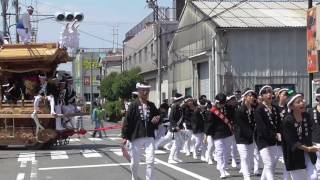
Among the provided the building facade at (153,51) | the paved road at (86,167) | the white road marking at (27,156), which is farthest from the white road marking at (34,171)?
the building facade at (153,51)

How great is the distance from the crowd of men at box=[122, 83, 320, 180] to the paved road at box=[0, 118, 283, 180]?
64 centimetres

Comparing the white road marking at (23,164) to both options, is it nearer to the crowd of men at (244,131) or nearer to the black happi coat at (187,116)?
the crowd of men at (244,131)

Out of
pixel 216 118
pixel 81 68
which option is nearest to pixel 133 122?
pixel 216 118

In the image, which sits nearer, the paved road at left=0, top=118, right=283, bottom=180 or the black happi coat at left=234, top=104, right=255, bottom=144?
the black happi coat at left=234, top=104, right=255, bottom=144

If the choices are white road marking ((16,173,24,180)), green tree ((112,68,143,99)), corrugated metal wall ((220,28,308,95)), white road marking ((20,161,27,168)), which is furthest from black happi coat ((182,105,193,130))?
green tree ((112,68,143,99))

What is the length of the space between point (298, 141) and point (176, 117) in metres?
9.08

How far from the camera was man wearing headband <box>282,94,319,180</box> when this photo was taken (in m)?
8.22

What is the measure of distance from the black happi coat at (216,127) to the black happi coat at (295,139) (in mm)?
5285

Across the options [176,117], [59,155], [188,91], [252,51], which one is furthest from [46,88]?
[188,91]

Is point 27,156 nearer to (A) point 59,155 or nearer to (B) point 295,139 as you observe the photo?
(A) point 59,155

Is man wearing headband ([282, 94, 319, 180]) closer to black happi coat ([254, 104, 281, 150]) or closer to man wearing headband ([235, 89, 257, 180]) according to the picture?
black happi coat ([254, 104, 281, 150])

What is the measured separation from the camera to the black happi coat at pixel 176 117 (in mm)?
17141

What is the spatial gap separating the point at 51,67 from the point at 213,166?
368 inches

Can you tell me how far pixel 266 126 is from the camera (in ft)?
33.0
